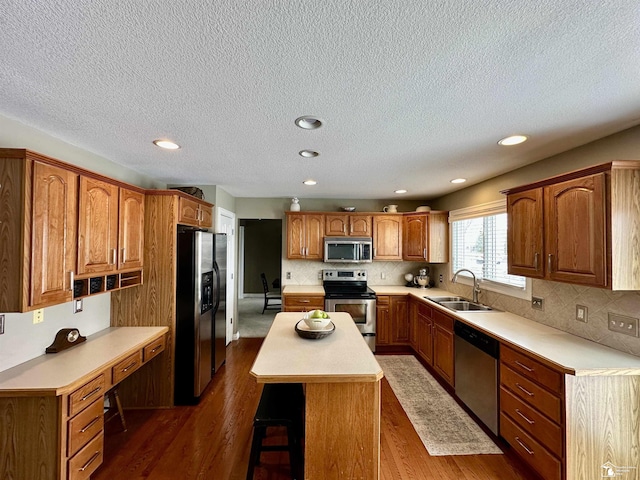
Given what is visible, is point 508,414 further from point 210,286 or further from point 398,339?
point 210,286

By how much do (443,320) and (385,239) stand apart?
1.72 m

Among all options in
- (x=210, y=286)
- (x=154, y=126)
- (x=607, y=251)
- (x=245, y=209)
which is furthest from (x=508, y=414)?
(x=245, y=209)

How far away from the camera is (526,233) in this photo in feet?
7.57

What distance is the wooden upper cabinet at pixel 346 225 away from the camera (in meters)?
4.55

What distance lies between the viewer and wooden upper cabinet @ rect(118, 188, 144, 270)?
2408mm

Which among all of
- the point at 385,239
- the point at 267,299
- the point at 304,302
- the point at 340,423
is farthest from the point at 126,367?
the point at 267,299

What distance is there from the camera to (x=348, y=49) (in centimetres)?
110

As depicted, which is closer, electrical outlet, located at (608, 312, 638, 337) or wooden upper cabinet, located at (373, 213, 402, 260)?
electrical outlet, located at (608, 312, 638, 337)

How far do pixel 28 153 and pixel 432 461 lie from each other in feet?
10.9

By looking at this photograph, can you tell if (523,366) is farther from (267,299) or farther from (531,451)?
(267,299)

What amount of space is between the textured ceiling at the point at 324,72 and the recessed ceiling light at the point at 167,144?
8cm

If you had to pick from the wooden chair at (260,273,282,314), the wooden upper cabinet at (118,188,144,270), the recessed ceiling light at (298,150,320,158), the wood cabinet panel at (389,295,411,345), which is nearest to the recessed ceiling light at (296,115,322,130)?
the recessed ceiling light at (298,150,320,158)

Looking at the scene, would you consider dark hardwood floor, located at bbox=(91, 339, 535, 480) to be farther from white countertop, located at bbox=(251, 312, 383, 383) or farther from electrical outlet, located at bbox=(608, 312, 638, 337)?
electrical outlet, located at bbox=(608, 312, 638, 337)

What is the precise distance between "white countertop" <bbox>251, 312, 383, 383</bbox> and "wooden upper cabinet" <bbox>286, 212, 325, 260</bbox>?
2.23 m
